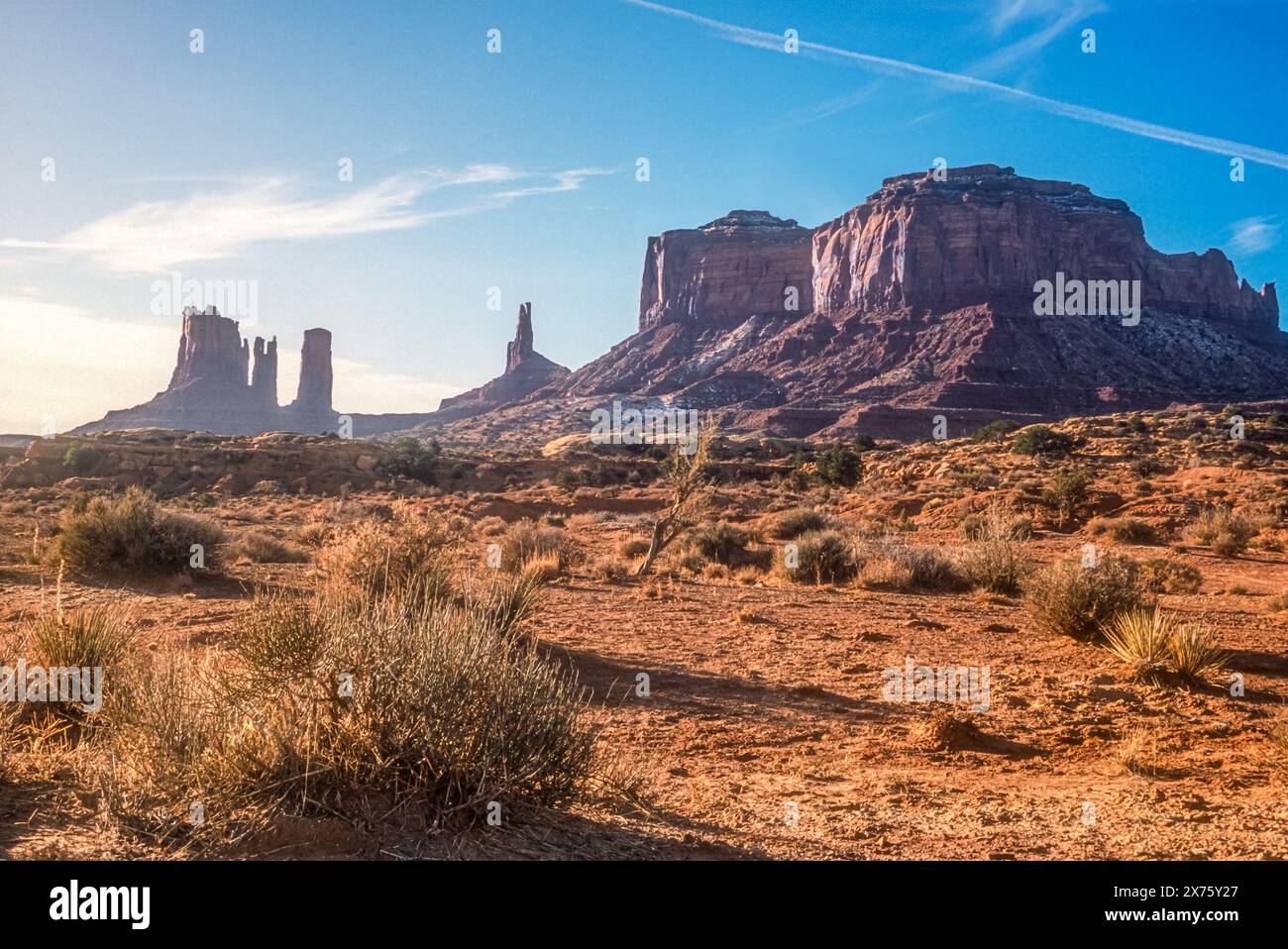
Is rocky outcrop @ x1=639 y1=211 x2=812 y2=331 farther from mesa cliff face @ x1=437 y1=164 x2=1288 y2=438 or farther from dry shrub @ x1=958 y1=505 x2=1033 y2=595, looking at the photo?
dry shrub @ x1=958 y1=505 x2=1033 y2=595

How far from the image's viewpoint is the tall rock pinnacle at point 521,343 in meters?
146

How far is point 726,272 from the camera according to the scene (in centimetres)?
13938

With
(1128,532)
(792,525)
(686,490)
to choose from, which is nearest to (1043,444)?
(1128,532)

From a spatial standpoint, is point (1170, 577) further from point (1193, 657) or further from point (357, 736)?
point (357, 736)

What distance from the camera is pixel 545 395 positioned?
120875mm

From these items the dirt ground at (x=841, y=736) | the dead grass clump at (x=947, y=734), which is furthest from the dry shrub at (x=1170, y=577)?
the dead grass clump at (x=947, y=734)

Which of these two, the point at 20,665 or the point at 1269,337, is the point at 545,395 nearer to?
the point at 1269,337

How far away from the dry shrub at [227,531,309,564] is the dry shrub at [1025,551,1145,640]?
13.2m

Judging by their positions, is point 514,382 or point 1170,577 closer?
point 1170,577

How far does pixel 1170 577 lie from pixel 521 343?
13797cm

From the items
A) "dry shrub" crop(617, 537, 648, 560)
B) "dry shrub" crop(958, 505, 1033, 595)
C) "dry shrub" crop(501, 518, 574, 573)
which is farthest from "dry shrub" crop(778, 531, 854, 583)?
"dry shrub" crop(501, 518, 574, 573)

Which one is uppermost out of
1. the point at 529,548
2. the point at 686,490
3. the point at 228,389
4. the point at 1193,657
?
the point at 228,389

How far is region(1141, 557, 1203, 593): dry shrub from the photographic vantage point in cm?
1395
